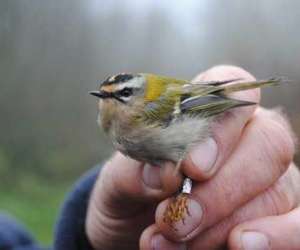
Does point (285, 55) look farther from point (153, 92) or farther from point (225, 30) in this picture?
point (153, 92)

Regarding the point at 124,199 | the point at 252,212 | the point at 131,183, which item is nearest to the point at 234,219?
the point at 252,212

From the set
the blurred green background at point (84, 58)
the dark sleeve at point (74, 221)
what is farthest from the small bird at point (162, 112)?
the blurred green background at point (84, 58)

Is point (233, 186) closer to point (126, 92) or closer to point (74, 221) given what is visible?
point (126, 92)

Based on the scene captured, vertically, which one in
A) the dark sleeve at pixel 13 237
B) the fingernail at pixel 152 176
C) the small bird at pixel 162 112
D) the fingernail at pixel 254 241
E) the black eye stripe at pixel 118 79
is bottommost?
the dark sleeve at pixel 13 237

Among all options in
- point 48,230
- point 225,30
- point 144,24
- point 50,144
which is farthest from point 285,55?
point 50,144

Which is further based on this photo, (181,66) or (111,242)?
(181,66)

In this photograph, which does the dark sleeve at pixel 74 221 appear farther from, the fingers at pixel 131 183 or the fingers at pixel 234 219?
the fingers at pixel 234 219
